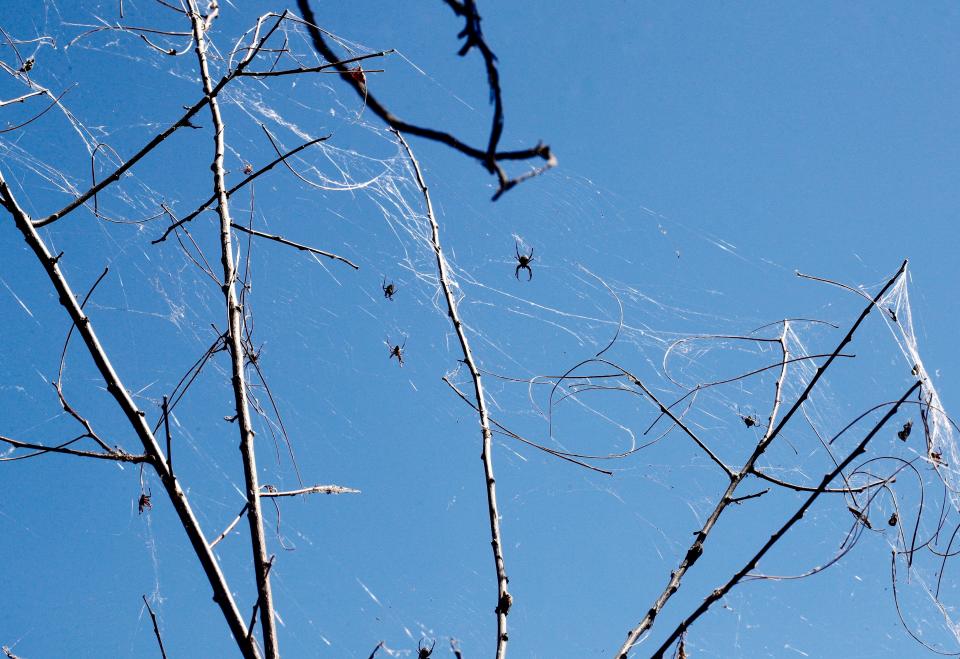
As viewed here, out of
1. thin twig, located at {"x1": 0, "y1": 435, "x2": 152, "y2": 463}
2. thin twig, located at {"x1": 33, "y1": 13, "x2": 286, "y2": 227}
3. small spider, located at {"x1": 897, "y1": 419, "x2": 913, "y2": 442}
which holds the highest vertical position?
small spider, located at {"x1": 897, "y1": 419, "x2": 913, "y2": 442}

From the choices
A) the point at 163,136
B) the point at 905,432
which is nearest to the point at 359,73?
the point at 163,136

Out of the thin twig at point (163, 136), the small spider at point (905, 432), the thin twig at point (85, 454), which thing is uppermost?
the small spider at point (905, 432)

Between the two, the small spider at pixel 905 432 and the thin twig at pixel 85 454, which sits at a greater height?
Answer: the small spider at pixel 905 432

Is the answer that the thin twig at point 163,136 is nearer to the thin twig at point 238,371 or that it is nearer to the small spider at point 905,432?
the thin twig at point 238,371

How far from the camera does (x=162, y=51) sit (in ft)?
8.91

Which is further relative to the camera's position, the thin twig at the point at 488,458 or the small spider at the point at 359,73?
the thin twig at the point at 488,458

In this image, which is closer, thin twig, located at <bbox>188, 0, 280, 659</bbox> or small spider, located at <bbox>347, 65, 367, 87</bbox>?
small spider, located at <bbox>347, 65, 367, 87</bbox>

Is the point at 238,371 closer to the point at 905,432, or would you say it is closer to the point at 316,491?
the point at 316,491

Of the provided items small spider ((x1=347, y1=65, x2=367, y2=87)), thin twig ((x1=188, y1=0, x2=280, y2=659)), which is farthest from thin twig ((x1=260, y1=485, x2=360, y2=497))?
small spider ((x1=347, y1=65, x2=367, y2=87))

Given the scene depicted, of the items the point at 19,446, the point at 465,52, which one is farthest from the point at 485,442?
the point at 465,52

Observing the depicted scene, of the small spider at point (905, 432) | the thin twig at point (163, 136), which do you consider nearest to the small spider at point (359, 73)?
the thin twig at point (163, 136)

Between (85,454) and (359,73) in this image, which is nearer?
(359,73)

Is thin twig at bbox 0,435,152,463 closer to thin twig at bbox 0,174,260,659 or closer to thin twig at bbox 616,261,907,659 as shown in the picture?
thin twig at bbox 0,174,260,659

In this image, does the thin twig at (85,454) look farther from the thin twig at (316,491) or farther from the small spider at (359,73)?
the small spider at (359,73)
